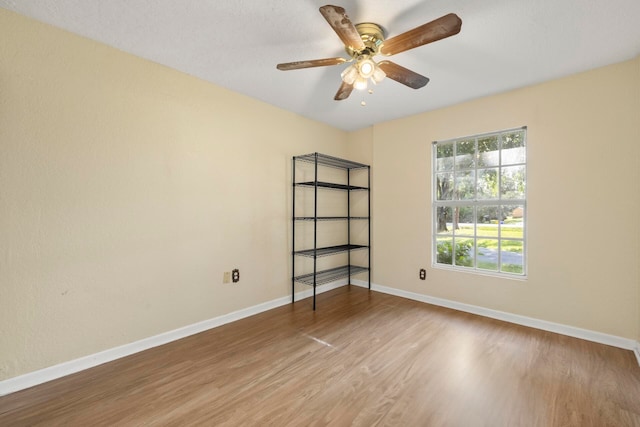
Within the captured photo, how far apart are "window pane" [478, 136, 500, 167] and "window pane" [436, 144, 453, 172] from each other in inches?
11.9

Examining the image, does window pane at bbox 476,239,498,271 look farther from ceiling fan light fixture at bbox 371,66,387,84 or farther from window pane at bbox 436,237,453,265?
ceiling fan light fixture at bbox 371,66,387,84

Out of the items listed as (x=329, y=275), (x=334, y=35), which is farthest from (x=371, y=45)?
(x=329, y=275)

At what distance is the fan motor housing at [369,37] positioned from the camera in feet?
5.68

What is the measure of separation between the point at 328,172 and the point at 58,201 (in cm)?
279

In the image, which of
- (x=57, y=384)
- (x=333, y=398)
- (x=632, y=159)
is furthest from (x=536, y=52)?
(x=57, y=384)

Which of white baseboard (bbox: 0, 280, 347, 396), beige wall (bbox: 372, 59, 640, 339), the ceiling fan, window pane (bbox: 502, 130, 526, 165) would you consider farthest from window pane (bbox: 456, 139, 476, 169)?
white baseboard (bbox: 0, 280, 347, 396)

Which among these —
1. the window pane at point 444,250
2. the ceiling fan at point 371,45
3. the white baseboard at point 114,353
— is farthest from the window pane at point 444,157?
the white baseboard at point 114,353

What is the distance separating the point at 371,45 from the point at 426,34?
16.9 inches

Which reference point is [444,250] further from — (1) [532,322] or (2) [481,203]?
(1) [532,322]

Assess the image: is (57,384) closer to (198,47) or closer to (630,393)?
(198,47)

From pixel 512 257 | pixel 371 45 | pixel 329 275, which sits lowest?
pixel 329 275

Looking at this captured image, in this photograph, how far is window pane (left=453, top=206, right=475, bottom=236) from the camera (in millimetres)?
3059

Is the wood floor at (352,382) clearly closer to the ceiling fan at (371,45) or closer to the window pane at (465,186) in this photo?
the window pane at (465,186)

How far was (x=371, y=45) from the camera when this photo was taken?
1794 millimetres
